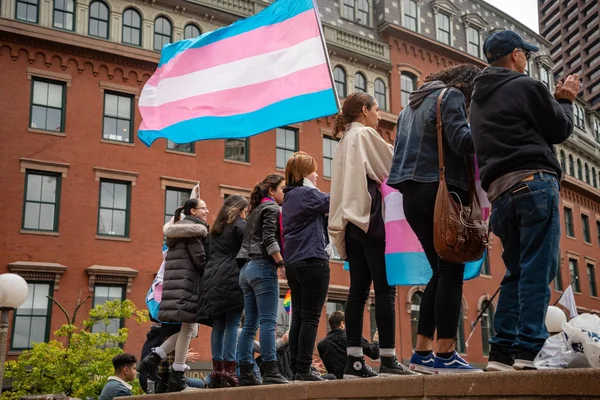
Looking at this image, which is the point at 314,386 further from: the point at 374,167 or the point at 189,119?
the point at 189,119

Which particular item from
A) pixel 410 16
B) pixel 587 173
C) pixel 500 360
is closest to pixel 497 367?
pixel 500 360

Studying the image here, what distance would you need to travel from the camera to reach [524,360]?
414 centimetres

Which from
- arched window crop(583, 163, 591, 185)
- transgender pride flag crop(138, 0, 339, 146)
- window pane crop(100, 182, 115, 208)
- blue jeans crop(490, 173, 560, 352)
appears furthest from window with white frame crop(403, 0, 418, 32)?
blue jeans crop(490, 173, 560, 352)

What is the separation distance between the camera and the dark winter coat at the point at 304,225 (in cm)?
628

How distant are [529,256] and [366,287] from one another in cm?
170

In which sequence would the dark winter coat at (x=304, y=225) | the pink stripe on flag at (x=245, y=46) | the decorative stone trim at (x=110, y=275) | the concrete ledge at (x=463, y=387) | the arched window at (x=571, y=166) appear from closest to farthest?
the concrete ledge at (x=463, y=387), the dark winter coat at (x=304, y=225), the pink stripe on flag at (x=245, y=46), the decorative stone trim at (x=110, y=275), the arched window at (x=571, y=166)

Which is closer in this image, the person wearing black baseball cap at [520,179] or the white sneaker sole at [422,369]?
the person wearing black baseball cap at [520,179]

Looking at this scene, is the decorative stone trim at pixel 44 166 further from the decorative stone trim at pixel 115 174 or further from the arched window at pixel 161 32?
the arched window at pixel 161 32

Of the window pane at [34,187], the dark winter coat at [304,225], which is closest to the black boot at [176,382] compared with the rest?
the dark winter coat at [304,225]

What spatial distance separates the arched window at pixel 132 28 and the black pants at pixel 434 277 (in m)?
23.2

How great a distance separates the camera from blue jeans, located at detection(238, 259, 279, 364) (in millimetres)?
6660

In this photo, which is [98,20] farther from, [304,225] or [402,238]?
[402,238]

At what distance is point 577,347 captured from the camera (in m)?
4.28

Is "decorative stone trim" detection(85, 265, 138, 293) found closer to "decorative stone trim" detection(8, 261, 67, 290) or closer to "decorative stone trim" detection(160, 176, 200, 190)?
"decorative stone trim" detection(8, 261, 67, 290)
